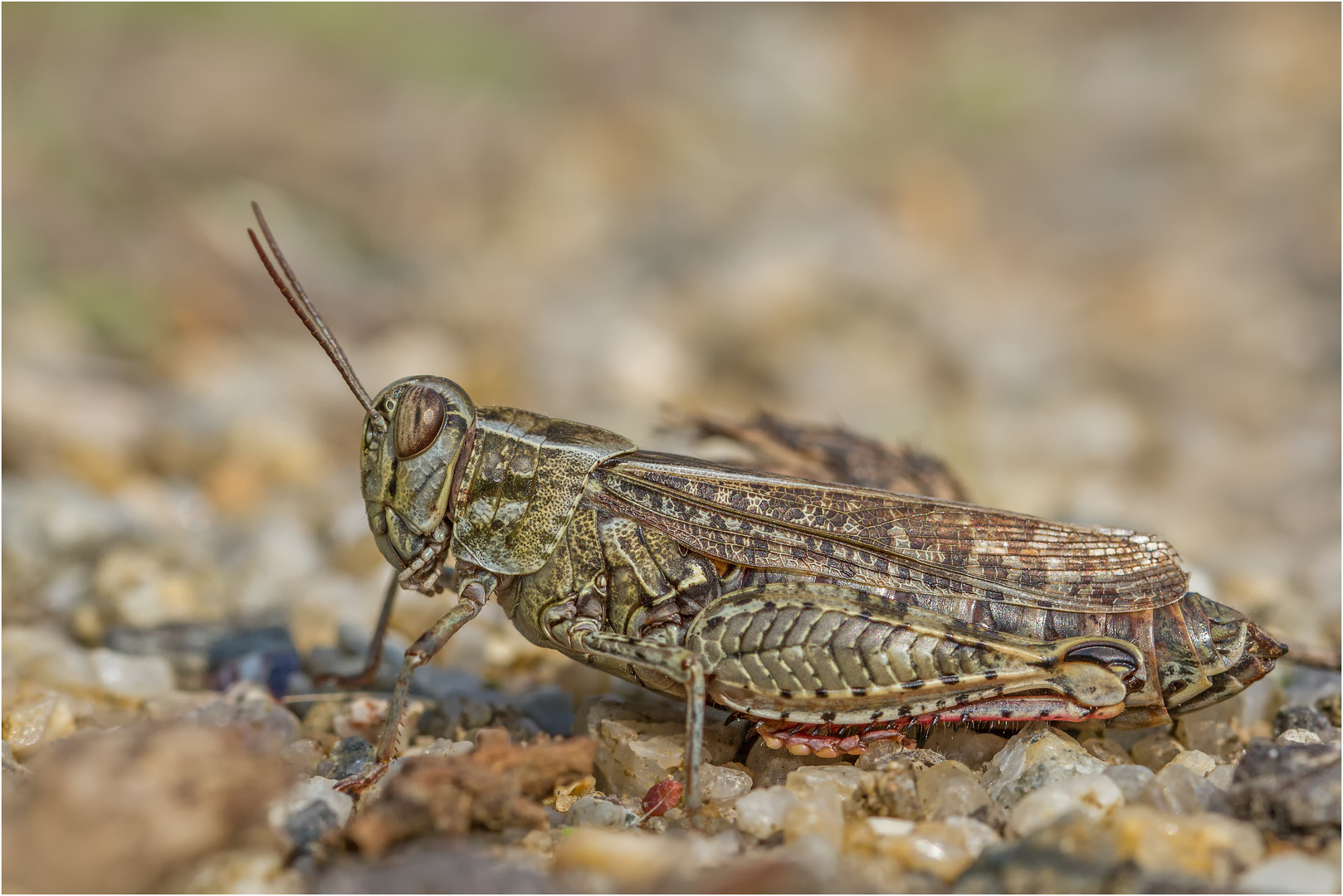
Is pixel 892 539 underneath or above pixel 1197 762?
above

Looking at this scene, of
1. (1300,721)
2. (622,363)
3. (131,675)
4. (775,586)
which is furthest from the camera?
(622,363)

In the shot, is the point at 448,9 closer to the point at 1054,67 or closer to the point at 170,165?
the point at 170,165

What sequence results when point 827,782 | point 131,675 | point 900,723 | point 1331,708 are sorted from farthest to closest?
point 131,675 < point 1331,708 < point 900,723 < point 827,782

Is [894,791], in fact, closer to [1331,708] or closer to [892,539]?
[892,539]

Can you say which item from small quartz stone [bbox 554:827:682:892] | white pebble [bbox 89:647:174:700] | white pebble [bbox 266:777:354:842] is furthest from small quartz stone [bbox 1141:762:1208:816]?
white pebble [bbox 89:647:174:700]

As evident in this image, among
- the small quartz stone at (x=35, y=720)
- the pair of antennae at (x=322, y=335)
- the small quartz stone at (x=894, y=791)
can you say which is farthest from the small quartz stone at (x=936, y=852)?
the small quartz stone at (x=35, y=720)

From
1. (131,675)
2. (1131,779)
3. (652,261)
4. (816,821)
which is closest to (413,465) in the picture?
(131,675)

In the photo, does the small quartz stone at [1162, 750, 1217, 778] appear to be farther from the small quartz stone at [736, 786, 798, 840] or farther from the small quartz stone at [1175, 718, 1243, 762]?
the small quartz stone at [736, 786, 798, 840]
